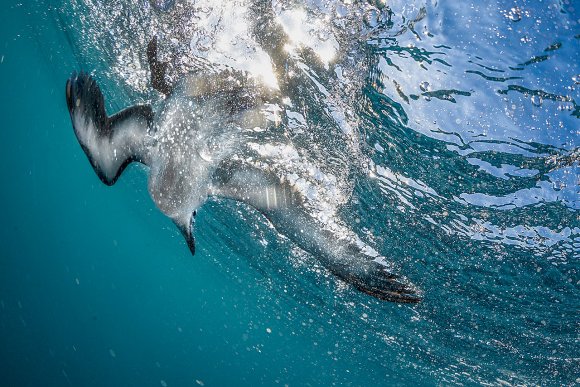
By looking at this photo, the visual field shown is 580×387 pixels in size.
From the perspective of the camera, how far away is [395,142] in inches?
253

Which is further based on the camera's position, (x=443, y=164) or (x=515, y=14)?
(x=443, y=164)

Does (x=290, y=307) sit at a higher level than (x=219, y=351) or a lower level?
higher

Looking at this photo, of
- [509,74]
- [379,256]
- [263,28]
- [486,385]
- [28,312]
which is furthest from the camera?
[28,312]

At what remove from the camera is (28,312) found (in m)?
95.1

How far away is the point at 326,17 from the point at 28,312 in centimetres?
11969

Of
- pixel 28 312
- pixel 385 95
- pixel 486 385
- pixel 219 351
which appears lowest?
pixel 28 312

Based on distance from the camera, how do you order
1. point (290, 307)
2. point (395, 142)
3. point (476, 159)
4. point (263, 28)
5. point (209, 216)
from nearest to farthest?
point (263, 28), point (476, 159), point (395, 142), point (209, 216), point (290, 307)

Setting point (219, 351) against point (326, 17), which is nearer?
point (326, 17)

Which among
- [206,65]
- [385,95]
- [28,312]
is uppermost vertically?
[385,95]

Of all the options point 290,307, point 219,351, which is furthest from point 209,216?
point 219,351

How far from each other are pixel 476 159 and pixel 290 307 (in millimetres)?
22372

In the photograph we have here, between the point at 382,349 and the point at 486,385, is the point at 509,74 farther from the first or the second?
the point at 486,385

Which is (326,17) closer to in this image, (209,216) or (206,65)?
(206,65)

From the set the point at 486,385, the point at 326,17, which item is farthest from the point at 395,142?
the point at 486,385
